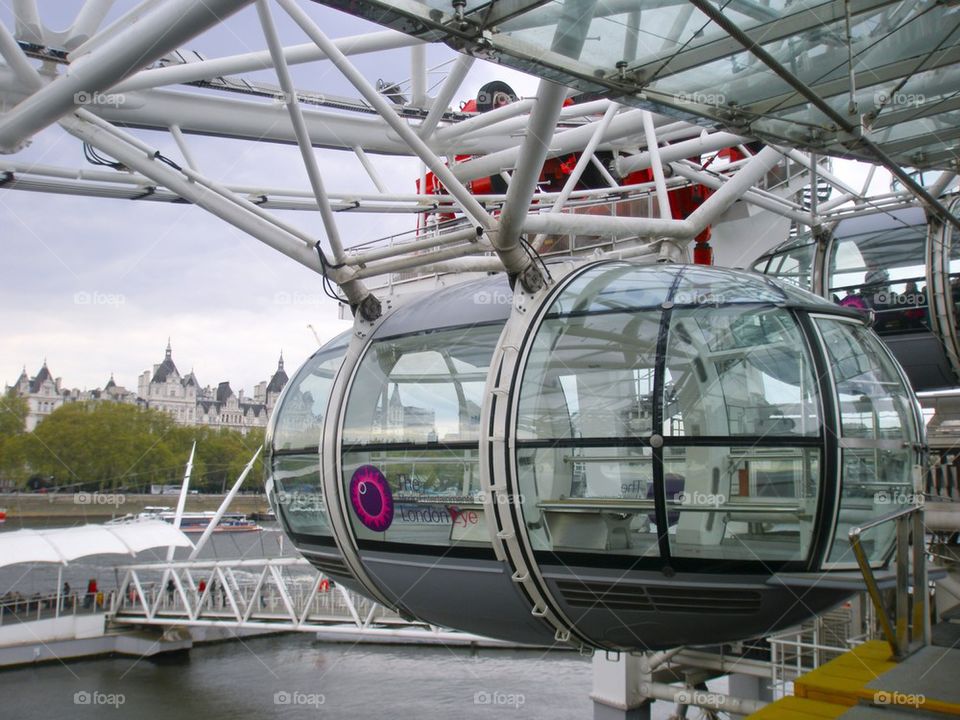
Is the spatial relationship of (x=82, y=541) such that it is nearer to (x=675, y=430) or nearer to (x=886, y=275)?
(x=886, y=275)

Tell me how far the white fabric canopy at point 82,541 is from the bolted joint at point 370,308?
108ft

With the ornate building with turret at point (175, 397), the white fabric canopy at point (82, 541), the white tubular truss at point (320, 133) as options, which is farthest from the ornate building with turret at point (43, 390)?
the white tubular truss at point (320, 133)

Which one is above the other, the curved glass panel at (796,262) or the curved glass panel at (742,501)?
the curved glass panel at (796,262)

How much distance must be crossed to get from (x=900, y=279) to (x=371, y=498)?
832 cm

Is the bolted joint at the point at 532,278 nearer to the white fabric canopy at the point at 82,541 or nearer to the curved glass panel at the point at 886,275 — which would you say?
the curved glass panel at the point at 886,275

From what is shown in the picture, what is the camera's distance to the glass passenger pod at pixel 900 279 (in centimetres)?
1195

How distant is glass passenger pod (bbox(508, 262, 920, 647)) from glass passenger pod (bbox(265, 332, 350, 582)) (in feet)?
7.38

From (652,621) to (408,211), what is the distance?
10377 mm

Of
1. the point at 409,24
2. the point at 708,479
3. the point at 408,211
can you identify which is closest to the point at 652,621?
the point at 708,479

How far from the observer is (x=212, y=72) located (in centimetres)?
1131

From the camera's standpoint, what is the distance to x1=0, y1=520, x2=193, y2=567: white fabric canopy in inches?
1476

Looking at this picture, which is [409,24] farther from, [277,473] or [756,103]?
[277,473]

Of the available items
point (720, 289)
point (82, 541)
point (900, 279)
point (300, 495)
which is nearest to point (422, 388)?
point (300, 495)

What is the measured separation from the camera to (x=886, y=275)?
41.1 feet
